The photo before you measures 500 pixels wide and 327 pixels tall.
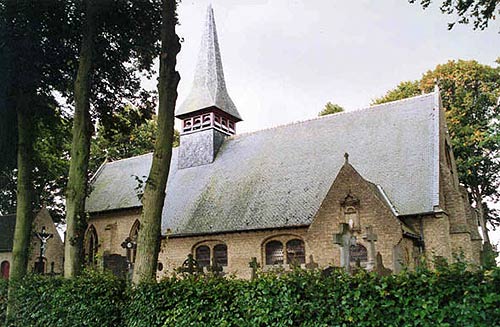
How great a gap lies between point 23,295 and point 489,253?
29.2ft

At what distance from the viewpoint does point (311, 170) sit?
22703mm

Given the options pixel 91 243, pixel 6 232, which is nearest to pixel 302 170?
pixel 91 243

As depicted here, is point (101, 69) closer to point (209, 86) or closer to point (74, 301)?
point (74, 301)

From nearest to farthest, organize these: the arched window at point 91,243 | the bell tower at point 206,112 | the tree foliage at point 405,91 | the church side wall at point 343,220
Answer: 1. the church side wall at point 343,220
2. the bell tower at point 206,112
3. the arched window at point 91,243
4. the tree foliage at point 405,91

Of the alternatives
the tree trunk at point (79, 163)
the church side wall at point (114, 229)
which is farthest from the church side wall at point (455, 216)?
the church side wall at point (114, 229)

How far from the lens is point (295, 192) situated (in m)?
22.0

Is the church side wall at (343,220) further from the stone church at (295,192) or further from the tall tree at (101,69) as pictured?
the tall tree at (101,69)

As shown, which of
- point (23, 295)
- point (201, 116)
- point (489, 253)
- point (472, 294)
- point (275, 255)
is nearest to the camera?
point (472, 294)

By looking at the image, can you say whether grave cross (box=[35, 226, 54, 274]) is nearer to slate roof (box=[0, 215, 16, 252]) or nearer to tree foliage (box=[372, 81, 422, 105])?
slate roof (box=[0, 215, 16, 252])

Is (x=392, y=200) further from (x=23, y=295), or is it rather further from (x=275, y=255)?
(x=23, y=295)

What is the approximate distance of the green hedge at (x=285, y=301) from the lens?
480cm

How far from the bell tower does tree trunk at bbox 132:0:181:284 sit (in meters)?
18.1

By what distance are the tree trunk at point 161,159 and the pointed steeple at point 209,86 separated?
18.7 m

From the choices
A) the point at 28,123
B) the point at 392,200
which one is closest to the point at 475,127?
the point at 392,200
